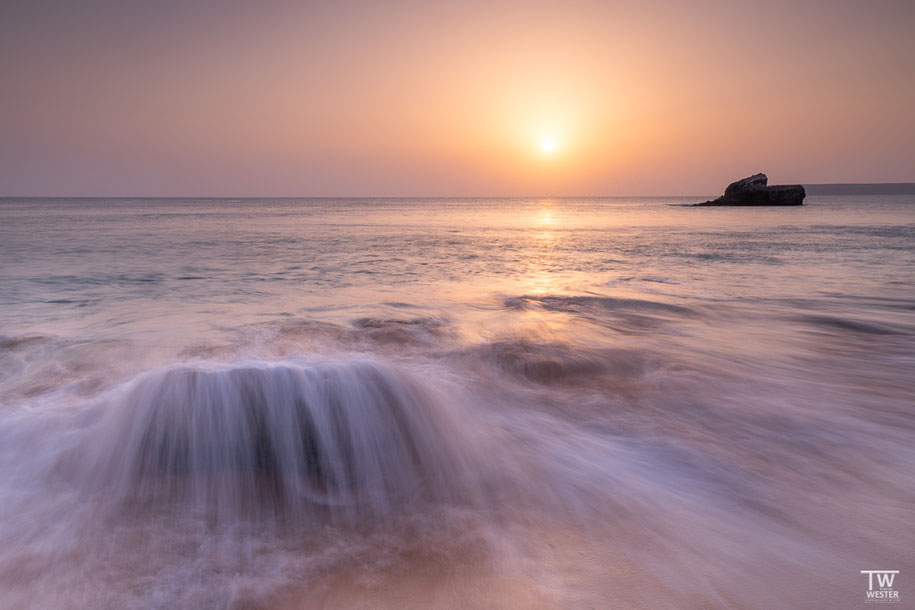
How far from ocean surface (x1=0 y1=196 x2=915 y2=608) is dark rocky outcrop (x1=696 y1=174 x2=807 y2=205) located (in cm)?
7005

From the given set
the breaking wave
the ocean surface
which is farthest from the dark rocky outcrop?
the breaking wave

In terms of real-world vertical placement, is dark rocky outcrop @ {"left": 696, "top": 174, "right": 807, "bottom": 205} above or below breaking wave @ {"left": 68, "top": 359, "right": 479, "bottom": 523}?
above

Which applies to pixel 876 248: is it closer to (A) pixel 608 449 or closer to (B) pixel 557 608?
(A) pixel 608 449

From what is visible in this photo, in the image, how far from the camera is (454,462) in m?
3.13

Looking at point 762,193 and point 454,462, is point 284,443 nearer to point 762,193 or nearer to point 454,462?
point 454,462

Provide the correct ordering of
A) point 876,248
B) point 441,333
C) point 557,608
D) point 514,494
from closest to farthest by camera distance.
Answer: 1. point 557,608
2. point 514,494
3. point 441,333
4. point 876,248

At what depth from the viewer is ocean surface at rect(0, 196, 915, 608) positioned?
2.13 metres

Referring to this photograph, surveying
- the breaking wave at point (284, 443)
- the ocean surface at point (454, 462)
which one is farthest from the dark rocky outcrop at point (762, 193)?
the breaking wave at point (284, 443)

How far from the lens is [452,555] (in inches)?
89.3

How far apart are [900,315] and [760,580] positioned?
748 centimetres

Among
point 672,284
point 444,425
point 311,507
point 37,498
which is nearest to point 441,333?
point 444,425

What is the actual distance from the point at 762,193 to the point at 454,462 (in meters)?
77.4

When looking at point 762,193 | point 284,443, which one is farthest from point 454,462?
point 762,193

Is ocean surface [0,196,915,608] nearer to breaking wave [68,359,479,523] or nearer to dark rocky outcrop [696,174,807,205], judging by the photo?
breaking wave [68,359,479,523]
